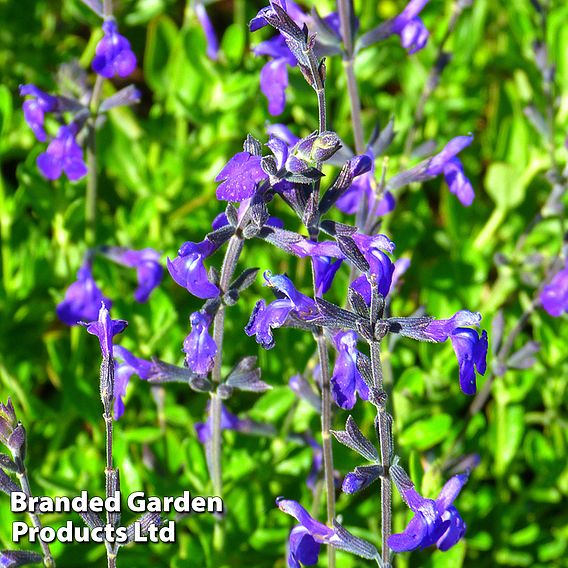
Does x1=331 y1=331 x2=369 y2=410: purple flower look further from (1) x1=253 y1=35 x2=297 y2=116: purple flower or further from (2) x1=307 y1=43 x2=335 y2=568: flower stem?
(1) x1=253 y1=35 x2=297 y2=116: purple flower

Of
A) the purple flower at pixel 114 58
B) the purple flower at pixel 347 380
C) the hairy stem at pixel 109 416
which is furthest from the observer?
the purple flower at pixel 114 58

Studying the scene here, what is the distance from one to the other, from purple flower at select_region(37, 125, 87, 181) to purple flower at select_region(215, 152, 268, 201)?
128cm

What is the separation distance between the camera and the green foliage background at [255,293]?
10.1 ft

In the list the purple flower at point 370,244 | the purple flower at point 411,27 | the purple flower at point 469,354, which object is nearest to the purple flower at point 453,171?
the purple flower at point 411,27

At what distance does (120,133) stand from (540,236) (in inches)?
78.3

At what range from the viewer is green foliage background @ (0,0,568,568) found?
3.09 meters

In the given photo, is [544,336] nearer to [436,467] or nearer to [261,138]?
[436,467]

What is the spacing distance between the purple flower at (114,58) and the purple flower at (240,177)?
4.05 feet

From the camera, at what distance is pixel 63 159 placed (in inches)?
121

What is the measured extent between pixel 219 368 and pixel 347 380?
453mm

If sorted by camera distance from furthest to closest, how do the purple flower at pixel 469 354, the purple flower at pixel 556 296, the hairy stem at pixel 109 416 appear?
the purple flower at pixel 556 296 → the purple flower at pixel 469 354 → the hairy stem at pixel 109 416

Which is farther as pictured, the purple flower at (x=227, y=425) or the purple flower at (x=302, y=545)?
the purple flower at (x=227, y=425)

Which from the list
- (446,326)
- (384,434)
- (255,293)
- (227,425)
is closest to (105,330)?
(384,434)

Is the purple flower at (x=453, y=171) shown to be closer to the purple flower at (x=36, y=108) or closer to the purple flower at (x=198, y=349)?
the purple flower at (x=198, y=349)
